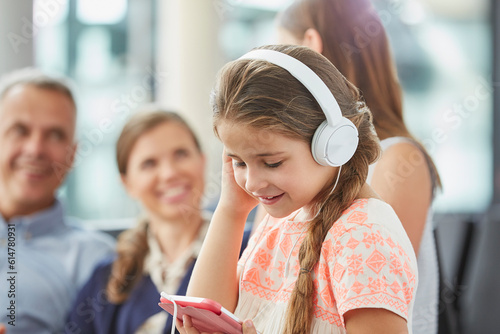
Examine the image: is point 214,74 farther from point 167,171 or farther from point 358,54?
point 358,54

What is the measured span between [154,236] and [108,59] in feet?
7.34

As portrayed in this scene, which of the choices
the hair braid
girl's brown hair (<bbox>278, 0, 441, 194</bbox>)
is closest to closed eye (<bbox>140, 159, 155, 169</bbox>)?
the hair braid

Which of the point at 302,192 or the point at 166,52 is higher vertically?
the point at 166,52

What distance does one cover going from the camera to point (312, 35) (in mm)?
990

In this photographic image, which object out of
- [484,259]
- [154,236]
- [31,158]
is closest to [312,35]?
[154,236]

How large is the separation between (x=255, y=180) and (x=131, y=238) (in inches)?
46.5

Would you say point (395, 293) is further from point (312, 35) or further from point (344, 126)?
point (312, 35)

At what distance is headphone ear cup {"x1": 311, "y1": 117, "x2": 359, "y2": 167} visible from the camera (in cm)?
72

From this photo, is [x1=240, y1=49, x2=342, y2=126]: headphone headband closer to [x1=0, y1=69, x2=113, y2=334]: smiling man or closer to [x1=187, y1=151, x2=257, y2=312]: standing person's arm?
[x1=187, y1=151, x2=257, y2=312]: standing person's arm

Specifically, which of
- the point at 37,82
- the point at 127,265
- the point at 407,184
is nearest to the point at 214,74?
the point at 37,82

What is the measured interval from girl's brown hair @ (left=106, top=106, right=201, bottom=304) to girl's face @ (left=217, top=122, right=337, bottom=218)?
1.08 metres

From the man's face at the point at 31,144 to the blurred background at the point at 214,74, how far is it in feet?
0.38

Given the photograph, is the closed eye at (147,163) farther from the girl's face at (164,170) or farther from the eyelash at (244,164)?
the eyelash at (244,164)

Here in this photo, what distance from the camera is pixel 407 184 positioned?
37.2 inches
